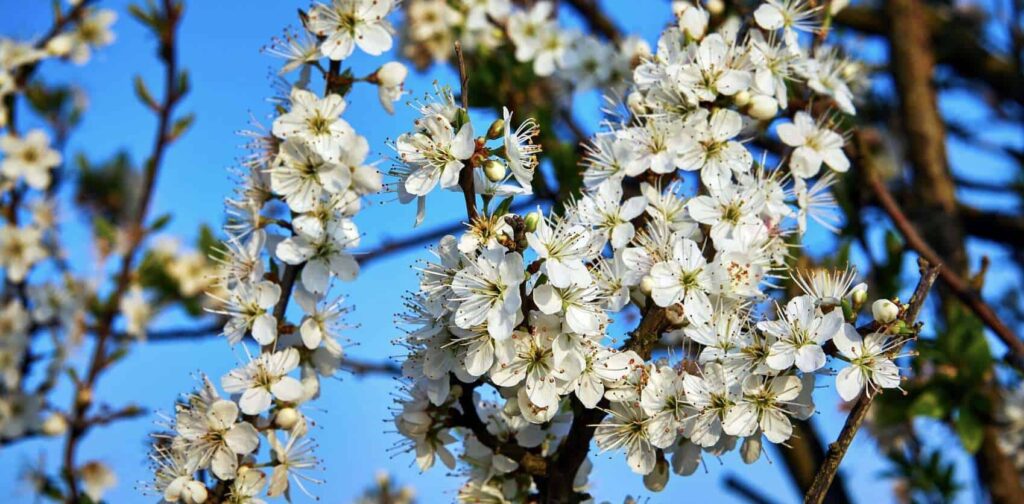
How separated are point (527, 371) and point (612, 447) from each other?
20 cm

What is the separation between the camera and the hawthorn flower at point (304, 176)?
177cm

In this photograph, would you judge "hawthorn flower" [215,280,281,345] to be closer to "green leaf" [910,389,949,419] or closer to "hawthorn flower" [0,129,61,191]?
"green leaf" [910,389,949,419]

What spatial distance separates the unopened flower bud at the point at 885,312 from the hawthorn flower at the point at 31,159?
2.97 metres

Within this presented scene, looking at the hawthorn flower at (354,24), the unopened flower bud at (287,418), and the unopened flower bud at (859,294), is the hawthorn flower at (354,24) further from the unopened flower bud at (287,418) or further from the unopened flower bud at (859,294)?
the unopened flower bud at (859,294)

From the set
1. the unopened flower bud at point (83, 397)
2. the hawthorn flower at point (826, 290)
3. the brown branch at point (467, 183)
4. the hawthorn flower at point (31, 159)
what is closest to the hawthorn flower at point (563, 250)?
the brown branch at point (467, 183)

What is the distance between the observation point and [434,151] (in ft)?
5.05

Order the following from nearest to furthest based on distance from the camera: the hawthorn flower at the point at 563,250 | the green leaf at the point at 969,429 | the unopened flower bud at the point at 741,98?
the hawthorn flower at the point at 563,250 < the unopened flower bud at the point at 741,98 < the green leaf at the point at 969,429

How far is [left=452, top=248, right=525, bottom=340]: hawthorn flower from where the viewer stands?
1425 millimetres

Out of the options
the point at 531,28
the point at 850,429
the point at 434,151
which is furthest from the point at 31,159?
the point at 850,429

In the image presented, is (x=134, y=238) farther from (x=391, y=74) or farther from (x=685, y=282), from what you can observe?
(x=685, y=282)

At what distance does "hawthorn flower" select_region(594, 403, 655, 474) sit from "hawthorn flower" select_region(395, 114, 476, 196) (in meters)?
0.46

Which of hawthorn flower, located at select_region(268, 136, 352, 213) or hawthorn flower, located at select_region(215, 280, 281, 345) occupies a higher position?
hawthorn flower, located at select_region(268, 136, 352, 213)

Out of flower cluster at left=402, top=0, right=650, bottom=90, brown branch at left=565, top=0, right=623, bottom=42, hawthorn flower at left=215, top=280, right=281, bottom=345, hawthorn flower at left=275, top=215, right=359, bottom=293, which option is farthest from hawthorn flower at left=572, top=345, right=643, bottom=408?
brown branch at left=565, top=0, right=623, bottom=42

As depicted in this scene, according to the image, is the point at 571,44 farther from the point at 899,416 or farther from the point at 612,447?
the point at 612,447
